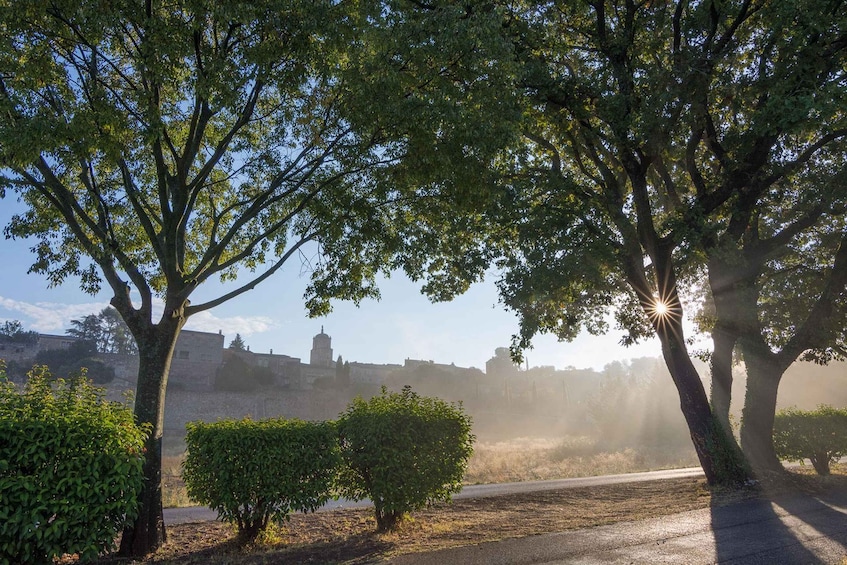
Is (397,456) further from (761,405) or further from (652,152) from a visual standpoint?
(761,405)

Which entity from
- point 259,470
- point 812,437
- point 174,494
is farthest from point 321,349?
point 259,470

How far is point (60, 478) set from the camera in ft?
17.0

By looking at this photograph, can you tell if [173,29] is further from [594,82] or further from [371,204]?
[594,82]

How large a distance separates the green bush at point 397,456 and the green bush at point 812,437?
13.8 metres

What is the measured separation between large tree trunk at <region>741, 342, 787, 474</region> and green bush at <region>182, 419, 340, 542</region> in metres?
12.9

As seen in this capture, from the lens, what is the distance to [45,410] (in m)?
5.47

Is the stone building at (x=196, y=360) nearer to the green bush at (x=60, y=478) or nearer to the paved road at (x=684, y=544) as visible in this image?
the green bush at (x=60, y=478)

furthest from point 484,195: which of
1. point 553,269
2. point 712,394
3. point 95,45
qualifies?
point 712,394

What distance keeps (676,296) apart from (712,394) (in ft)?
11.3

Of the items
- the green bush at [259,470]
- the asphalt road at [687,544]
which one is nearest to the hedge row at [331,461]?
the green bush at [259,470]

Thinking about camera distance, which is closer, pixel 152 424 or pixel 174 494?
pixel 152 424

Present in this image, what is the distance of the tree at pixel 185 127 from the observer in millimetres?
7145

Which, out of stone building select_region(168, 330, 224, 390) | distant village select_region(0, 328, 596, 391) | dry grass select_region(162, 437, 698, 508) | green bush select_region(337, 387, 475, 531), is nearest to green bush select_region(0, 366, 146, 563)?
green bush select_region(337, 387, 475, 531)

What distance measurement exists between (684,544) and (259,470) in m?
5.57
